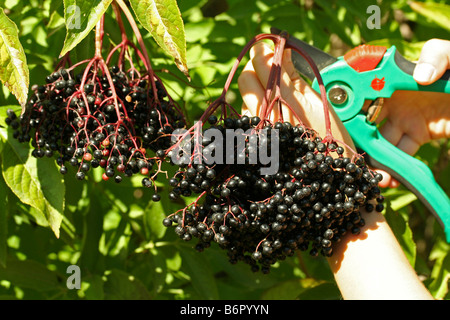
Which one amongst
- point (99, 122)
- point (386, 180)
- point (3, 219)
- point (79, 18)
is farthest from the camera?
point (386, 180)

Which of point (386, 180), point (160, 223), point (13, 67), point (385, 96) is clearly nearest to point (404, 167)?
point (386, 180)

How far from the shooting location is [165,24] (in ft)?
4.16

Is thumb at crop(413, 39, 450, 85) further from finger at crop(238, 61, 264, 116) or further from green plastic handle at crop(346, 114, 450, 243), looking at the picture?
finger at crop(238, 61, 264, 116)

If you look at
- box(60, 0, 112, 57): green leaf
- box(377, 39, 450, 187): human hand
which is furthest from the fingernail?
box(60, 0, 112, 57): green leaf

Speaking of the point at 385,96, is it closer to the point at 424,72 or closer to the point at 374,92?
the point at 374,92

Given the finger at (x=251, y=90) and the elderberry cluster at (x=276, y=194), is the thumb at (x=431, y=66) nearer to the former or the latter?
the elderberry cluster at (x=276, y=194)

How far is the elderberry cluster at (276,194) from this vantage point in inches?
55.3

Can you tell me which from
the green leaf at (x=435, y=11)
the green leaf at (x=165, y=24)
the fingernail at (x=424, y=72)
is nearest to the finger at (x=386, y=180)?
the fingernail at (x=424, y=72)

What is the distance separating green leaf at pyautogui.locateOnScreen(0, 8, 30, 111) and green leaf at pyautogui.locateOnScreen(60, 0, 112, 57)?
15 centimetres

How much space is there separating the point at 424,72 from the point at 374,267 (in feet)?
2.24

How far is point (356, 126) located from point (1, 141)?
1.26 meters

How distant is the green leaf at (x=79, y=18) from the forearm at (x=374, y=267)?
107cm

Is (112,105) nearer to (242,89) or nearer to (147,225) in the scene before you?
(242,89)

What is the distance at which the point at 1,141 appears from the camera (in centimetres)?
177
